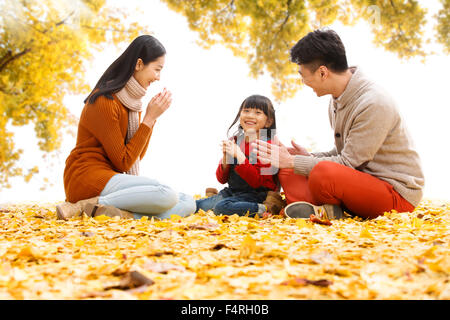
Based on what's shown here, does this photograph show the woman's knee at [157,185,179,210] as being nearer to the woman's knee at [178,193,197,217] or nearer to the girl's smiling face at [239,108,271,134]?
the woman's knee at [178,193,197,217]

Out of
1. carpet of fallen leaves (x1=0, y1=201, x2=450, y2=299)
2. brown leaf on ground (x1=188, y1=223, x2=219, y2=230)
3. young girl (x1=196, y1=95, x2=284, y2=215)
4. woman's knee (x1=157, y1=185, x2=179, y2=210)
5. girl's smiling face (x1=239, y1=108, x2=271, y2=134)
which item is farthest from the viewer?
girl's smiling face (x1=239, y1=108, x2=271, y2=134)

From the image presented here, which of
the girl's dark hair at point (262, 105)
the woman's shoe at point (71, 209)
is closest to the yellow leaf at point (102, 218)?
the woman's shoe at point (71, 209)

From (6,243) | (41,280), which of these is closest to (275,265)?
(41,280)

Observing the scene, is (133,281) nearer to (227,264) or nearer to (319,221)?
(227,264)

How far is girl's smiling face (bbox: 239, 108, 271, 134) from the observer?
10.9 ft

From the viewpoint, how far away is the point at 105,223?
254cm

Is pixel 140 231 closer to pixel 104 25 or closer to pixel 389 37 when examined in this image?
pixel 104 25

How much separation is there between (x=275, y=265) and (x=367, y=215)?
1642 mm

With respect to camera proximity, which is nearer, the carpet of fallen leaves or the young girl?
the carpet of fallen leaves

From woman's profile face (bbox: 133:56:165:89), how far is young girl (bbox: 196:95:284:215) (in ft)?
2.58

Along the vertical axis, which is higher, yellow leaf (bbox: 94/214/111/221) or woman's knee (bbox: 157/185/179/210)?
woman's knee (bbox: 157/185/179/210)

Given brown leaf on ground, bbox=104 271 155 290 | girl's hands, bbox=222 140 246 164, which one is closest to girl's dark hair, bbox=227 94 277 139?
girl's hands, bbox=222 140 246 164

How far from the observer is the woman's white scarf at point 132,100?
9.97 feet

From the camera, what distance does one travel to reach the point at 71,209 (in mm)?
2830
